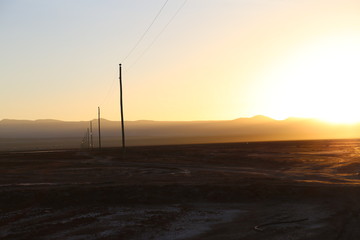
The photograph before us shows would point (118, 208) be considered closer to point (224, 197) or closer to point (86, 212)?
point (86, 212)

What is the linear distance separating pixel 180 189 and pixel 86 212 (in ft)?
20.1

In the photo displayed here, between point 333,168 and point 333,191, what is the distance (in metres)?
15.6

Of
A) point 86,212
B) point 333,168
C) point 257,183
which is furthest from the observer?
point 333,168

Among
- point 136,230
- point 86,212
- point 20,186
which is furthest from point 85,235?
point 20,186

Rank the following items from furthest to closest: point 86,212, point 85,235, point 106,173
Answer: point 106,173 < point 86,212 < point 85,235

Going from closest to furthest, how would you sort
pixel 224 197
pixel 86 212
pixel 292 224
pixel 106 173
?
pixel 292 224 → pixel 86 212 → pixel 224 197 → pixel 106 173

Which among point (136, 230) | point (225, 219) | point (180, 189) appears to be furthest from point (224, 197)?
point (136, 230)

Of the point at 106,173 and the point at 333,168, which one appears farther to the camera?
the point at 333,168

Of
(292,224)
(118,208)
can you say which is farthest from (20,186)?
(292,224)

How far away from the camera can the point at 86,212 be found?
18.8 metres

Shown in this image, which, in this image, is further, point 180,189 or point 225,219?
point 180,189

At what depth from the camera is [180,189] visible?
76.9 feet

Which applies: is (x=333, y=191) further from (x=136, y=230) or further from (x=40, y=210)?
(x=40, y=210)

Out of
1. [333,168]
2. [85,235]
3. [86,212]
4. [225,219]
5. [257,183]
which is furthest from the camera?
[333,168]
